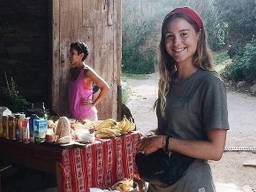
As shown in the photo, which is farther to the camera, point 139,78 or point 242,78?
point 139,78


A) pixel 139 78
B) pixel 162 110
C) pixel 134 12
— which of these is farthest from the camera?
pixel 134 12

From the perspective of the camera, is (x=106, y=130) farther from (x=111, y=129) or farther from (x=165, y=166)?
(x=165, y=166)

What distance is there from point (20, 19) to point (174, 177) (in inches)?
179

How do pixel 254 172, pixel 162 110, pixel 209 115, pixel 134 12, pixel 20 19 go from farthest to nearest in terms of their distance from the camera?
pixel 134 12 < pixel 254 172 < pixel 20 19 < pixel 162 110 < pixel 209 115

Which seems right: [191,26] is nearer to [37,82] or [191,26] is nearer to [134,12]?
[37,82]

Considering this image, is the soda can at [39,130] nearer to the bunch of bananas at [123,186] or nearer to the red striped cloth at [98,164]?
the red striped cloth at [98,164]

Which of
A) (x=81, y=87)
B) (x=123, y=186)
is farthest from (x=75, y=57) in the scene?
(x=123, y=186)

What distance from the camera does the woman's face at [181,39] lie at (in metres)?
2.05

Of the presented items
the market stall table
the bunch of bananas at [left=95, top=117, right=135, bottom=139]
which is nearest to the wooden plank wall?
the bunch of bananas at [left=95, top=117, right=135, bottom=139]

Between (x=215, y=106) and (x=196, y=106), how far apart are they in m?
0.09

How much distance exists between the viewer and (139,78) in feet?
59.4

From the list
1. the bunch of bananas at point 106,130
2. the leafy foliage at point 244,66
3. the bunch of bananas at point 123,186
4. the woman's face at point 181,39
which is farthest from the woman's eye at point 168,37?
the leafy foliage at point 244,66

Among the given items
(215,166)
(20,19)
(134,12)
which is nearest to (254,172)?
(215,166)

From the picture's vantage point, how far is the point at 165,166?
6.79ft
